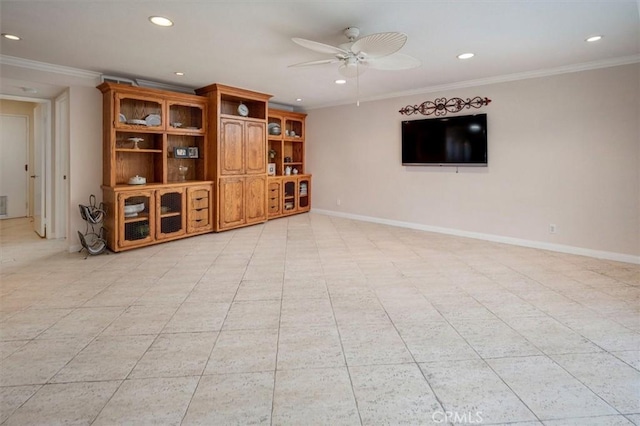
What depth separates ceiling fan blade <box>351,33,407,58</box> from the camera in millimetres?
2705

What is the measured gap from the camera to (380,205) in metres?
6.86

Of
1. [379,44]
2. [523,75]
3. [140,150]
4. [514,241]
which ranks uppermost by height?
[523,75]

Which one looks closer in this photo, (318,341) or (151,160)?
(318,341)

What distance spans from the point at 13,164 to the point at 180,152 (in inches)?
172

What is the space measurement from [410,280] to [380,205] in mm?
3335

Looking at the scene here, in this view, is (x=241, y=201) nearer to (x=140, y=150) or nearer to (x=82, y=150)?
(x=140, y=150)

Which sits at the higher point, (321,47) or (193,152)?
(321,47)

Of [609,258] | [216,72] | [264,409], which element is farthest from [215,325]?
[609,258]

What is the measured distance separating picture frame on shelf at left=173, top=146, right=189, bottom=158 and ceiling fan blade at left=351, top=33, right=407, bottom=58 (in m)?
3.63

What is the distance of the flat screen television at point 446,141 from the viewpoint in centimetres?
538

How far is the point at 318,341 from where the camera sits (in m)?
2.40

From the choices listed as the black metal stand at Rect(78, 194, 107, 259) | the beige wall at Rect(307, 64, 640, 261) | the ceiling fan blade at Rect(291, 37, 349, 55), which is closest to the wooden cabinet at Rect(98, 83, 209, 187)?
the black metal stand at Rect(78, 194, 107, 259)

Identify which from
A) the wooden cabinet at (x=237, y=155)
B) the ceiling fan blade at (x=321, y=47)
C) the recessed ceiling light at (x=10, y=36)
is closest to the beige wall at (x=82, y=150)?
A: the recessed ceiling light at (x=10, y=36)

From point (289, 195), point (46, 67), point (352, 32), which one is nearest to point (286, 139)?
point (289, 195)
